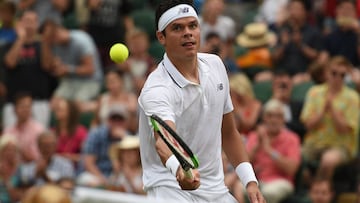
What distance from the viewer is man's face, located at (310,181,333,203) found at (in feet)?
39.7

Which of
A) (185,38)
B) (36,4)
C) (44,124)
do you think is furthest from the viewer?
(36,4)

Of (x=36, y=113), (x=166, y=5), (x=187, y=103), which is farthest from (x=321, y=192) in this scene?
(x=166, y=5)

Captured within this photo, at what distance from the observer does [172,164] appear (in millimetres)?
7000

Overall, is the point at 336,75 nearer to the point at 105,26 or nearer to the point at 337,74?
the point at 337,74

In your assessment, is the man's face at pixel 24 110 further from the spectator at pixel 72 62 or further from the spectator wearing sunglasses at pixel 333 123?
the spectator wearing sunglasses at pixel 333 123

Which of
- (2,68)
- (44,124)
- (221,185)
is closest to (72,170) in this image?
(44,124)

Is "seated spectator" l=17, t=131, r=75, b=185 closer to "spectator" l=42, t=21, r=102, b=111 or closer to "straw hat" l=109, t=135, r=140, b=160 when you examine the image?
"straw hat" l=109, t=135, r=140, b=160

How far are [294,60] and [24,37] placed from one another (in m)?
3.57

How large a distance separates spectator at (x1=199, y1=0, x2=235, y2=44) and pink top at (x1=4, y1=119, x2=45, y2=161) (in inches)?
101

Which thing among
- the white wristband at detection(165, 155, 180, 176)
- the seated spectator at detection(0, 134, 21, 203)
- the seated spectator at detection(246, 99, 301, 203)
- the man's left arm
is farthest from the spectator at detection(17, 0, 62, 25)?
the white wristband at detection(165, 155, 180, 176)

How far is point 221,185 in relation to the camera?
777 cm

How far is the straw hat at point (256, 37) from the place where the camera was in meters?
15.2

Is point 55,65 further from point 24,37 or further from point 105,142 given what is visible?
point 105,142

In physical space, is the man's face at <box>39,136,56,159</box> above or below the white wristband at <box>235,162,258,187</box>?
below
